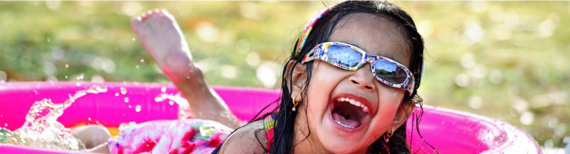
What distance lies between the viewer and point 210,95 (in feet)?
7.57

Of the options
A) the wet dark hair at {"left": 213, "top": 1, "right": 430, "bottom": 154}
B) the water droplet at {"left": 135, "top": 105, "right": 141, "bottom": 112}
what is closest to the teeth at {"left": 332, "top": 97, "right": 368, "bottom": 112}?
the wet dark hair at {"left": 213, "top": 1, "right": 430, "bottom": 154}

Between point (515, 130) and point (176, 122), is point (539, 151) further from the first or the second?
point (176, 122)

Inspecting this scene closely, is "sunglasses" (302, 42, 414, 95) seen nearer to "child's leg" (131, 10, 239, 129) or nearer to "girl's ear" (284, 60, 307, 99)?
"girl's ear" (284, 60, 307, 99)

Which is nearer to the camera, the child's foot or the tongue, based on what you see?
the tongue

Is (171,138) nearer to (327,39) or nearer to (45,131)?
(45,131)

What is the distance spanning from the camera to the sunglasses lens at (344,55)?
1420 mm

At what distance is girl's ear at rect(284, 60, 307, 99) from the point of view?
1.53 meters

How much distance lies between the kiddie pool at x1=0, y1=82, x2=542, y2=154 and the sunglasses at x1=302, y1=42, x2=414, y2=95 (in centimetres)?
47

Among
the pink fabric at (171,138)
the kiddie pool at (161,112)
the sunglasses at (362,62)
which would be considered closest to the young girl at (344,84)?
the sunglasses at (362,62)

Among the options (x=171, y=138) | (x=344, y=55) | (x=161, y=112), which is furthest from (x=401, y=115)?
(x=161, y=112)

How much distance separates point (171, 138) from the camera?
74.2 inches

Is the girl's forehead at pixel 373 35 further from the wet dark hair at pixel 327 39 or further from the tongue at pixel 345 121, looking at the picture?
the tongue at pixel 345 121

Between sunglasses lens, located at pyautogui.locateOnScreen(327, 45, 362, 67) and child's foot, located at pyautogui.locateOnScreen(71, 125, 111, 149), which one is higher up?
sunglasses lens, located at pyautogui.locateOnScreen(327, 45, 362, 67)

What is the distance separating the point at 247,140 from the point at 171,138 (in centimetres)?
45
